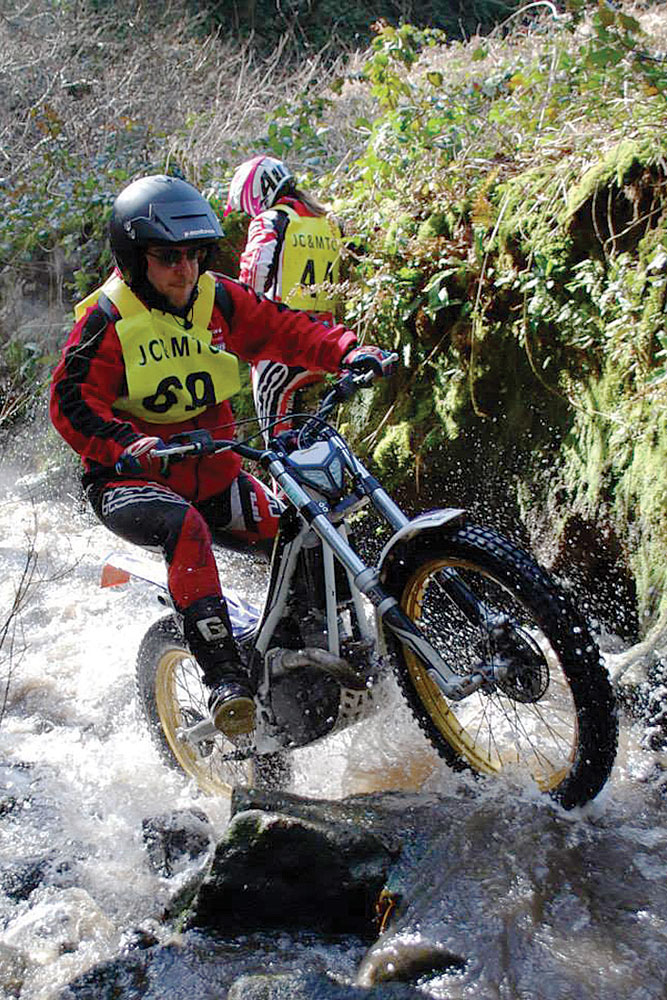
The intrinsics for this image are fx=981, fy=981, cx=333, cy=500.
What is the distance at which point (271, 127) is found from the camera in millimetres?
9688

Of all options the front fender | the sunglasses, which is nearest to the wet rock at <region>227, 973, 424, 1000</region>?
the front fender

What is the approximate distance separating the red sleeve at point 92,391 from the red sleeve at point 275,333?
61 cm

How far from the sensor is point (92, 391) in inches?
153

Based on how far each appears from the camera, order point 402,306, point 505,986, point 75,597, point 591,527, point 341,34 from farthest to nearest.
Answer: point 341,34
point 75,597
point 402,306
point 591,527
point 505,986

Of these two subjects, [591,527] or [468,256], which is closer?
[591,527]

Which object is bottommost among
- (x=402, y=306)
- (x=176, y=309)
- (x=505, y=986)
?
(x=505, y=986)

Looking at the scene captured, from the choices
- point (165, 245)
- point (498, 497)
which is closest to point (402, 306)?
point (498, 497)

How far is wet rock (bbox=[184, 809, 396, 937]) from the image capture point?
323cm

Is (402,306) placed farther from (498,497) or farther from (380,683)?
(380,683)

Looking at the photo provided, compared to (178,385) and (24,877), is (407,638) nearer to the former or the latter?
(178,385)

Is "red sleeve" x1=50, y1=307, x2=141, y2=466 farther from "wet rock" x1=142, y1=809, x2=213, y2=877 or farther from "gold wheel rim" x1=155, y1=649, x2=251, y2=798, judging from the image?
"wet rock" x1=142, y1=809, x2=213, y2=877

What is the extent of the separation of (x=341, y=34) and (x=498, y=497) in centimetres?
1442

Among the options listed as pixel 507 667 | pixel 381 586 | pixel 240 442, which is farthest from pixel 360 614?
pixel 240 442

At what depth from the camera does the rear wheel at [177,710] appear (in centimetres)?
443
